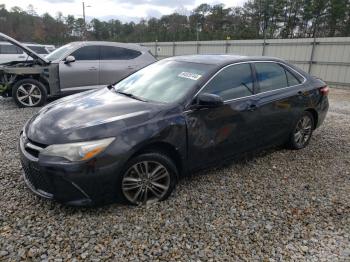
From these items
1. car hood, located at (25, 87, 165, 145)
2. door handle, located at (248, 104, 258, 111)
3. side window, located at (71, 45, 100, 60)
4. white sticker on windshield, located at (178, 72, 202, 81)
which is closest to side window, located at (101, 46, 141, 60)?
side window, located at (71, 45, 100, 60)

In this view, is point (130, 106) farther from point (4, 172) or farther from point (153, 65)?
point (4, 172)

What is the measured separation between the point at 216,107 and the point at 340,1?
106 feet

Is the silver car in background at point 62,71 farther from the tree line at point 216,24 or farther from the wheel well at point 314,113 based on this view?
the tree line at point 216,24

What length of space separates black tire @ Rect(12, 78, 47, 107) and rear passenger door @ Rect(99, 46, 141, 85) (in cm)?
153

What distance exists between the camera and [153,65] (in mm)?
4199

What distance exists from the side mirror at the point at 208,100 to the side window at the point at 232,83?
19 cm

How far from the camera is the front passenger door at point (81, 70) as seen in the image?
7340 millimetres

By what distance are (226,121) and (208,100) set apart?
1.58 feet

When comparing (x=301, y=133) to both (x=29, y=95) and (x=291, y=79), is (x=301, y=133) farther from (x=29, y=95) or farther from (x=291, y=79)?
(x=29, y=95)

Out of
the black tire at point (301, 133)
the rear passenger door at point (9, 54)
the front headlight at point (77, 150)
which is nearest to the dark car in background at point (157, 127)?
the front headlight at point (77, 150)

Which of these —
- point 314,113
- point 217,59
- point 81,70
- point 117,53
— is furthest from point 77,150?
point 117,53

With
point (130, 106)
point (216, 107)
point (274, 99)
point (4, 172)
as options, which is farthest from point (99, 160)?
point (274, 99)

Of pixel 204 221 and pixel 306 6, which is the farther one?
pixel 306 6

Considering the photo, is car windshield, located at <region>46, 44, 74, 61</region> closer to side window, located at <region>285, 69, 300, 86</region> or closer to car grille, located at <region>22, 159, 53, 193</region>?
car grille, located at <region>22, 159, 53, 193</region>
